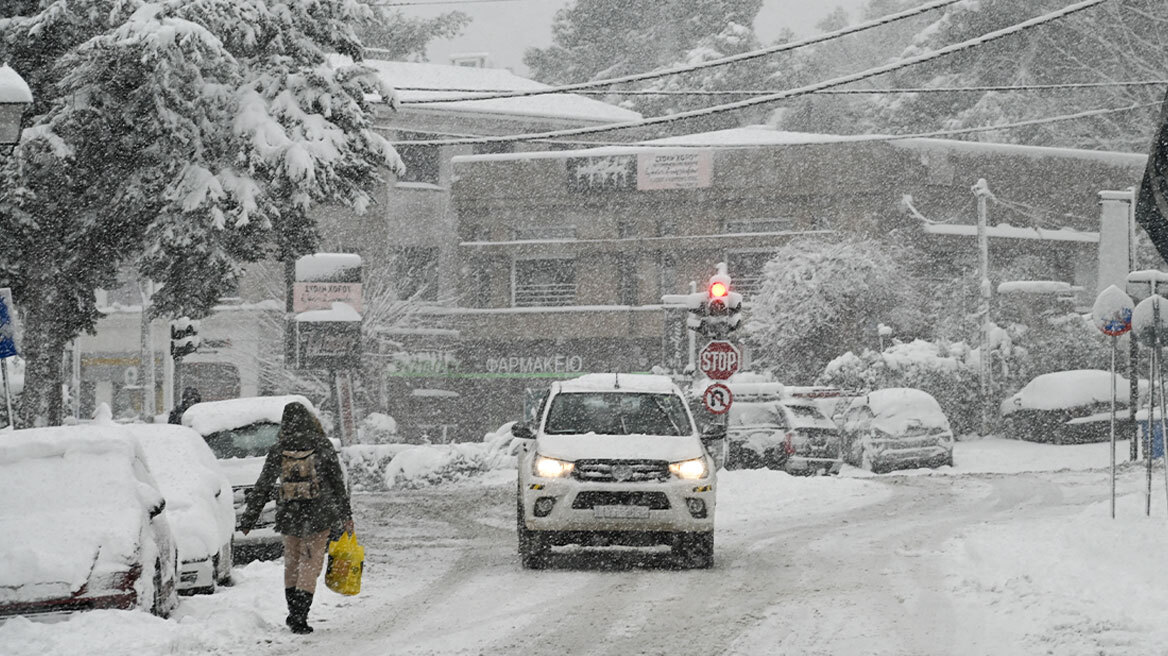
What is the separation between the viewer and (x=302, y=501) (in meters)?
11.2

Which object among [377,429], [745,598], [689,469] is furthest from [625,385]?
[377,429]

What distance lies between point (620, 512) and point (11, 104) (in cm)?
625

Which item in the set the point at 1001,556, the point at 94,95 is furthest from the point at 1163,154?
the point at 94,95

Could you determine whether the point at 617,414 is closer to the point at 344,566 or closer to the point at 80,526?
the point at 344,566

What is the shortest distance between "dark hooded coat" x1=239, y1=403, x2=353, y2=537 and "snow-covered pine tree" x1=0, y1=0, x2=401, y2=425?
24.2 ft

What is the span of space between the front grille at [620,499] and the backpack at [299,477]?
11.9 ft

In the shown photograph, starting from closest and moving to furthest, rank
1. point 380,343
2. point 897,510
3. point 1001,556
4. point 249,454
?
point 1001,556 < point 249,454 < point 897,510 < point 380,343

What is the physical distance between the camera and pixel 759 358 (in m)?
44.9

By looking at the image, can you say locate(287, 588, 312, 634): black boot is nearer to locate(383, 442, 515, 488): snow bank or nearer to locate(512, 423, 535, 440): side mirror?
locate(512, 423, 535, 440): side mirror

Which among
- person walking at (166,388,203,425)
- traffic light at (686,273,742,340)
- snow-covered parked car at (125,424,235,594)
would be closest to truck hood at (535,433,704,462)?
snow-covered parked car at (125,424,235,594)

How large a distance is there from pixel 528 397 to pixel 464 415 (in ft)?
19.5

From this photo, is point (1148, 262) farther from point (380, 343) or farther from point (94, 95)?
point (94, 95)

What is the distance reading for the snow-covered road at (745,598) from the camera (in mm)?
9984

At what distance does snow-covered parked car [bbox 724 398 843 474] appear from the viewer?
28531 mm
